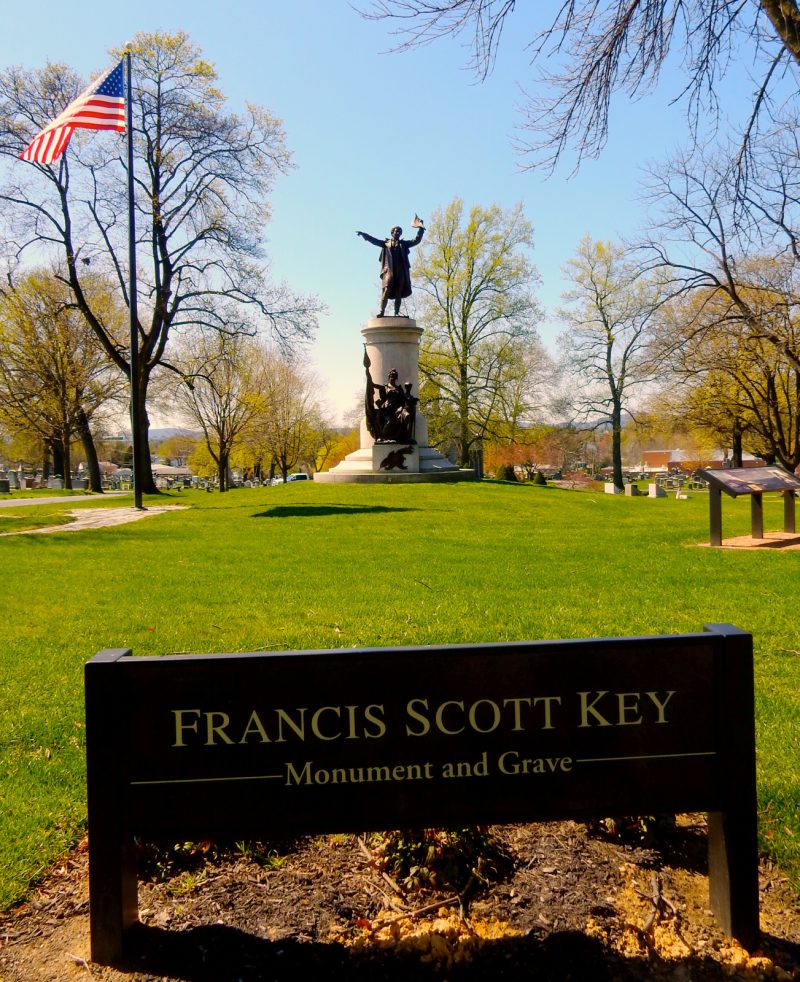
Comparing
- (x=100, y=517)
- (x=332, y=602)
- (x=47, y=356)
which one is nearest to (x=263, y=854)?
(x=332, y=602)

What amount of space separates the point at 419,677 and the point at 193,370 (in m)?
37.6

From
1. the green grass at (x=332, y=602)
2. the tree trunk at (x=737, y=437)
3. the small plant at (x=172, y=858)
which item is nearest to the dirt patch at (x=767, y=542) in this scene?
the green grass at (x=332, y=602)

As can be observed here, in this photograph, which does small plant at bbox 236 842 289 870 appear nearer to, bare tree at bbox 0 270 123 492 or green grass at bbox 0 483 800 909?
green grass at bbox 0 483 800 909

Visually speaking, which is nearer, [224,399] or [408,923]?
[408,923]

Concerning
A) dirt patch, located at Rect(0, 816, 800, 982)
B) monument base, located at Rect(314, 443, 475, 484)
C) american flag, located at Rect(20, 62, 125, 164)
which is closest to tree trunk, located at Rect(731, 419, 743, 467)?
monument base, located at Rect(314, 443, 475, 484)

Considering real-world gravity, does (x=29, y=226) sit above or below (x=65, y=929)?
above

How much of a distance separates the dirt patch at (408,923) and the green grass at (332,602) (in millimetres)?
355

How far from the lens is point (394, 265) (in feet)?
92.4

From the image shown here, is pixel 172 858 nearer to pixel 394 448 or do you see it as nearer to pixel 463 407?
pixel 394 448

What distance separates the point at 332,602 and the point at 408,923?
4522 mm

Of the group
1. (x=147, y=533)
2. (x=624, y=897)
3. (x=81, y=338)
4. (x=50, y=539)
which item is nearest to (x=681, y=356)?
(x=147, y=533)

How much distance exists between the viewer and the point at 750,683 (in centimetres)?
233

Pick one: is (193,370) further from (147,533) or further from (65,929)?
(65,929)

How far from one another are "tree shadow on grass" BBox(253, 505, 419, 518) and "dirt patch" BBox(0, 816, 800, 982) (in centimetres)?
1323
